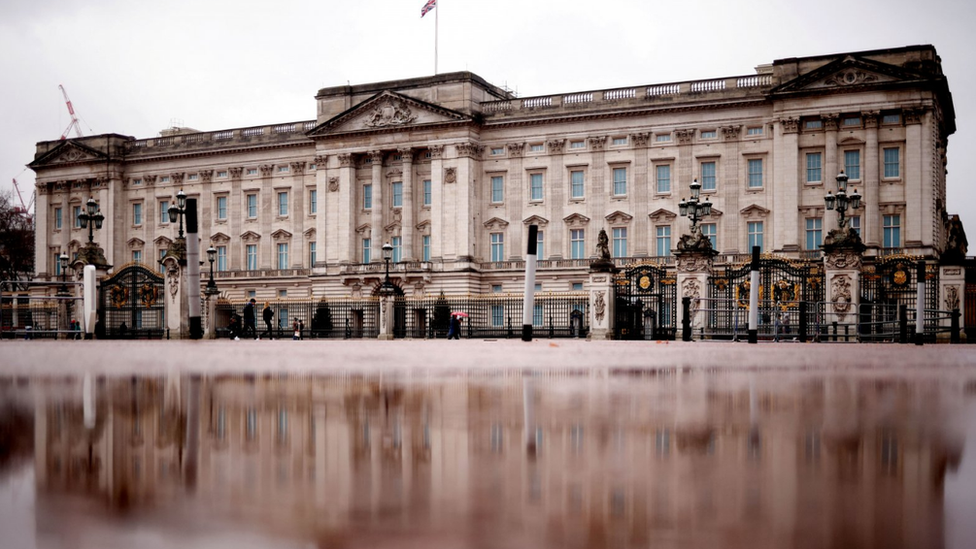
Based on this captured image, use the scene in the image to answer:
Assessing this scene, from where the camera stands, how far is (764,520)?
2.37 meters

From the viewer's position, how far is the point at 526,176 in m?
63.8

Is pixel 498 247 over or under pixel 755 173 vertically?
under

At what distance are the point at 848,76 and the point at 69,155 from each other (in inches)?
2271

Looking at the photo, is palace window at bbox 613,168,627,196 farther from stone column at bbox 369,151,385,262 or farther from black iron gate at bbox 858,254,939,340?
black iron gate at bbox 858,254,939,340

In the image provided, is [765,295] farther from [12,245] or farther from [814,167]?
[12,245]

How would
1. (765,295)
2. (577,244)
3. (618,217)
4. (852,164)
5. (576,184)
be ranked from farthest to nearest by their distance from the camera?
1. (576,184)
2. (577,244)
3. (618,217)
4. (852,164)
5. (765,295)

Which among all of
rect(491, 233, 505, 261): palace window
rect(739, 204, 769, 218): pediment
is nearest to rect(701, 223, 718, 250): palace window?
rect(739, 204, 769, 218): pediment

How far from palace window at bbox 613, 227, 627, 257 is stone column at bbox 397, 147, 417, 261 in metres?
13.4

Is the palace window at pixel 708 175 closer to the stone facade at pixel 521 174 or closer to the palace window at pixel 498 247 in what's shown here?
the stone facade at pixel 521 174

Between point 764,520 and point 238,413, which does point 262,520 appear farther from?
point 238,413

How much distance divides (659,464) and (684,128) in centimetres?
5803

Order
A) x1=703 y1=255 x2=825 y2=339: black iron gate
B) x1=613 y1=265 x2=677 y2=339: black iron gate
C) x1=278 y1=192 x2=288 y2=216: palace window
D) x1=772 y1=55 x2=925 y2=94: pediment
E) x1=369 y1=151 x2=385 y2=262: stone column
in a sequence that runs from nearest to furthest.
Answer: x1=703 y1=255 x2=825 y2=339: black iron gate < x1=613 y1=265 x2=677 y2=339: black iron gate < x1=772 y1=55 x2=925 y2=94: pediment < x1=369 y1=151 x2=385 y2=262: stone column < x1=278 y1=192 x2=288 y2=216: palace window

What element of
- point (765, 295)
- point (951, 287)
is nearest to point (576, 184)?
point (765, 295)

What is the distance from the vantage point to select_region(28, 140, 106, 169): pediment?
251ft
